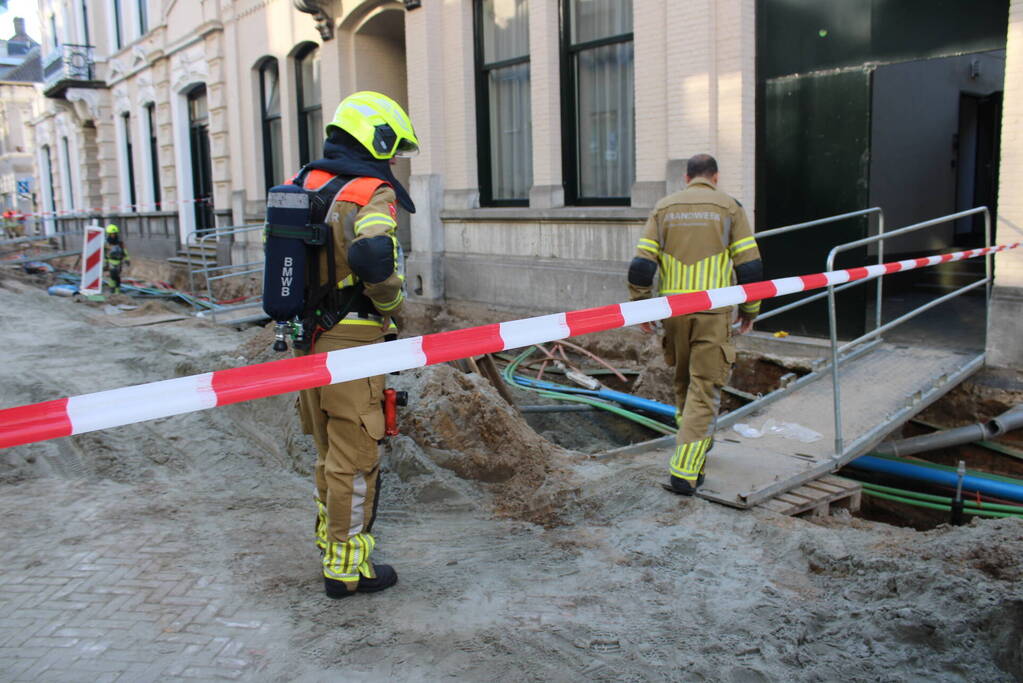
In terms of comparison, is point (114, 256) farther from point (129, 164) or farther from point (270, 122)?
point (129, 164)

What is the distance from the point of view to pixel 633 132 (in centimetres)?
954

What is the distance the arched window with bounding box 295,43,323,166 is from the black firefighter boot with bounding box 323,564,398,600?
493 inches

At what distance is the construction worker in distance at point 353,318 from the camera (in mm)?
3420

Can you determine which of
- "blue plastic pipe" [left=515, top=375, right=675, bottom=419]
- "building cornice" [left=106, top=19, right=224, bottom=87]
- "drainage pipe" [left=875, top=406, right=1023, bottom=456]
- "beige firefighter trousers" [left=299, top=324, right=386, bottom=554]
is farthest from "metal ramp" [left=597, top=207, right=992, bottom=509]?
"building cornice" [left=106, top=19, right=224, bottom=87]

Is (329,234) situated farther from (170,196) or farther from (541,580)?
(170,196)

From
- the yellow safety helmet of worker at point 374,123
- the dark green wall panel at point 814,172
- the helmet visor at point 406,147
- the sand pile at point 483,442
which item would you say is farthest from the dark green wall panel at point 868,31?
the yellow safety helmet of worker at point 374,123

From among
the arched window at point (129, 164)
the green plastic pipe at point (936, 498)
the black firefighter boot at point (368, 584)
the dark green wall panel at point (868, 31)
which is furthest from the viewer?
the arched window at point (129, 164)

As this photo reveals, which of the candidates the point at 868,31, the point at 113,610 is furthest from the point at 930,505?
the point at 113,610

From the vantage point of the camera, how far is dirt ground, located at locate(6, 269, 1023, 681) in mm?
2996

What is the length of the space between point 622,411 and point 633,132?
4009 millimetres

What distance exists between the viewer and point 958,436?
6199 millimetres

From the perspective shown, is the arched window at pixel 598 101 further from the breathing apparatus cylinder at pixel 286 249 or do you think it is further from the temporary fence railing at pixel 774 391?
the breathing apparatus cylinder at pixel 286 249

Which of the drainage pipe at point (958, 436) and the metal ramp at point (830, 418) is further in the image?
the drainage pipe at point (958, 436)

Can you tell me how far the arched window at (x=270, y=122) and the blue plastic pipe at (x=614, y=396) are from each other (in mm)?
10645
